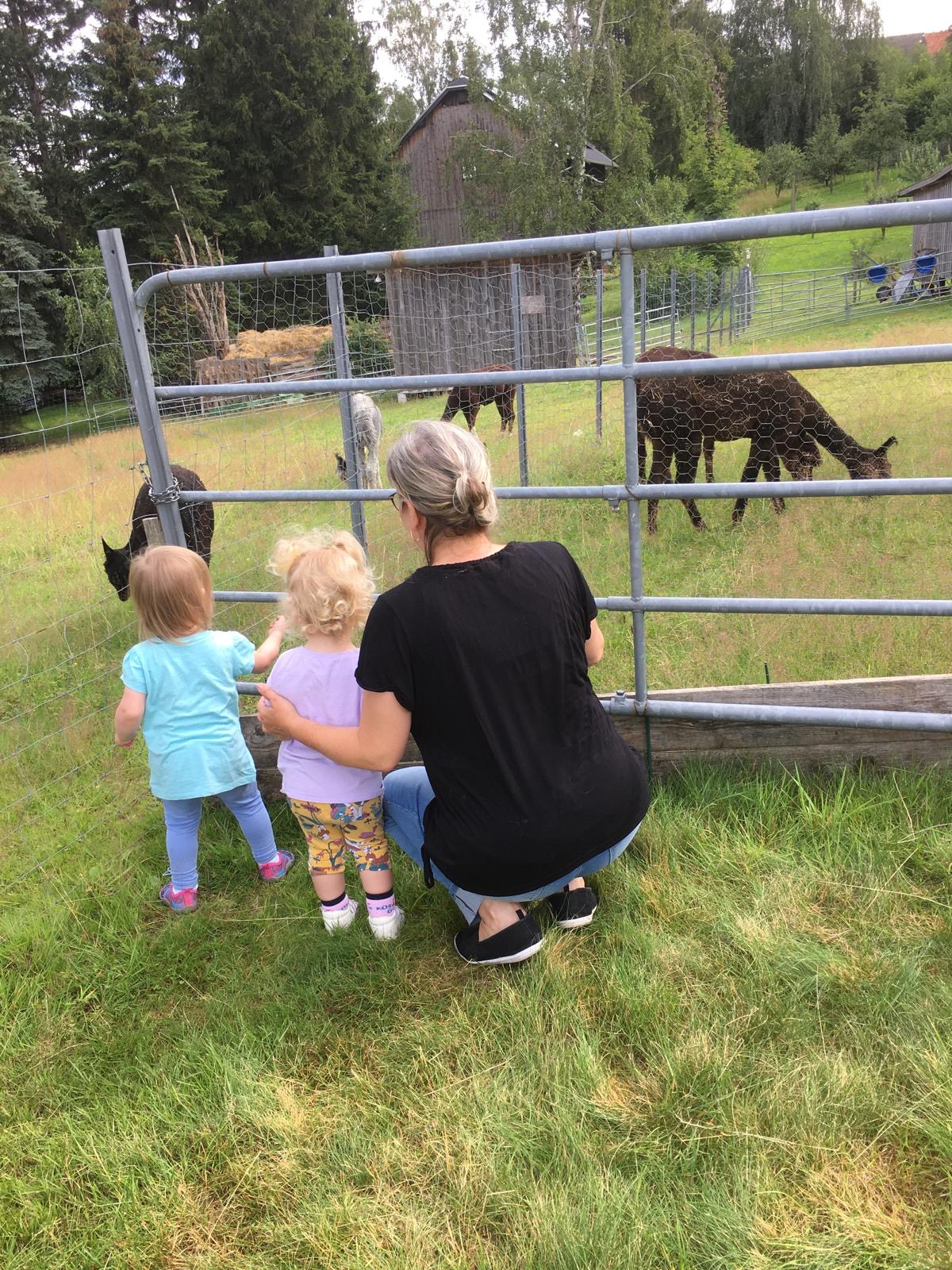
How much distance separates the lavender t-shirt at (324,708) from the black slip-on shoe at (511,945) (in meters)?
0.54

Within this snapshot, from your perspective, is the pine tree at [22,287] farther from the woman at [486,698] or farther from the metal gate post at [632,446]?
the woman at [486,698]

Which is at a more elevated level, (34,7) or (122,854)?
(34,7)

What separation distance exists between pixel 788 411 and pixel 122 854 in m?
5.85

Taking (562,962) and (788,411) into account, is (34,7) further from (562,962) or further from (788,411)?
(562,962)

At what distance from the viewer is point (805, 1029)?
6.81ft

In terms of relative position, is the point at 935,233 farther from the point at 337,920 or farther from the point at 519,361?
the point at 337,920

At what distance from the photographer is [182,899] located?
9.43ft

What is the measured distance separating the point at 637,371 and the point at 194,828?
205 centimetres

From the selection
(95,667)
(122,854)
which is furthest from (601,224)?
(122,854)

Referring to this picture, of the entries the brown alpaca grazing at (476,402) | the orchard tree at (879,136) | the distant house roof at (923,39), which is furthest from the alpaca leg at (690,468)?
the distant house roof at (923,39)

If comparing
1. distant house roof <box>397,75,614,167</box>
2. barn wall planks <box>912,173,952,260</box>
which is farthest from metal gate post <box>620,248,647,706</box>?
distant house roof <box>397,75,614,167</box>

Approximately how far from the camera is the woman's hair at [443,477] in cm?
200

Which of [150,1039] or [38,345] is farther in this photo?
[38,345]

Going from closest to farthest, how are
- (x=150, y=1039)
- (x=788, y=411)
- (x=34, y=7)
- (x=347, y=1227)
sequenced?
(x=347, y=1227)
(x=150, y=1039)
(x=788, y=411)
(x=34, y=7)
